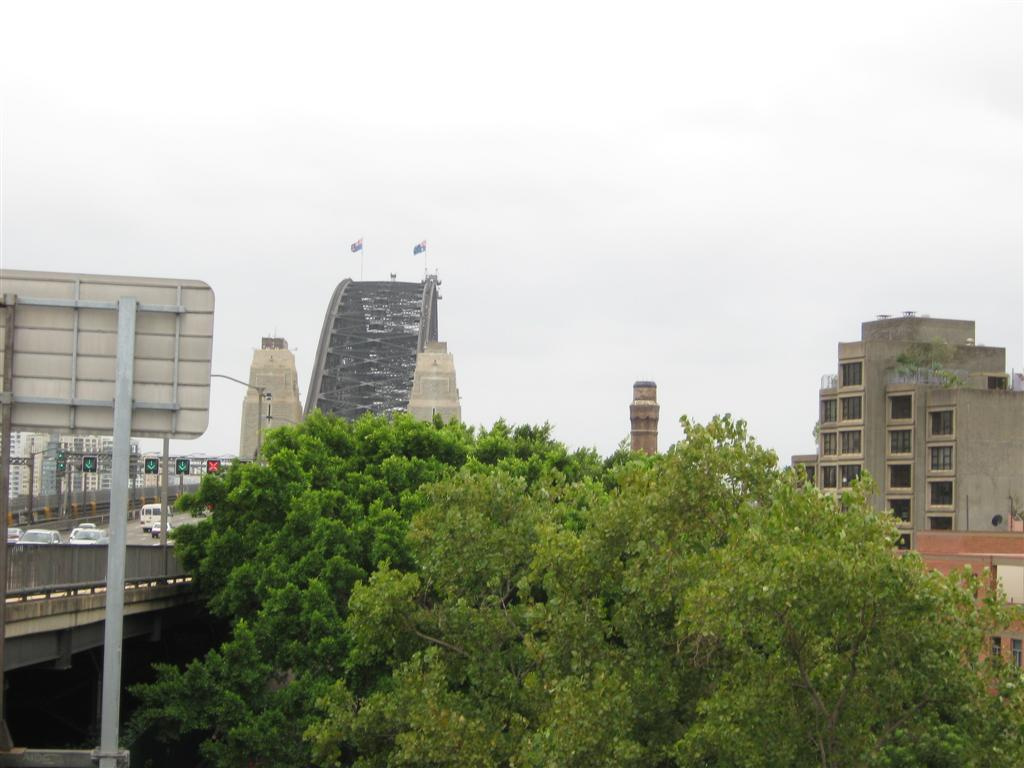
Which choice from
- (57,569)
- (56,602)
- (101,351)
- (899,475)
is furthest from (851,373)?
(101,351)

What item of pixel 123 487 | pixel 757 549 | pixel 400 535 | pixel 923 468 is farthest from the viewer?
pixel 923 468

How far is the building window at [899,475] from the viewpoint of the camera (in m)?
123

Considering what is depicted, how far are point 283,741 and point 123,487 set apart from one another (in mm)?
27751

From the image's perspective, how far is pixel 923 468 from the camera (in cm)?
12238

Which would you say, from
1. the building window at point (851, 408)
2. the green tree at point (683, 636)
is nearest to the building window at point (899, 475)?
the building window at point (851, 408)

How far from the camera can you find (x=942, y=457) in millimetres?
121750

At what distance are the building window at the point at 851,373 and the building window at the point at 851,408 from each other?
119cm

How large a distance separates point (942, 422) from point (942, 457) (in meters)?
2.67

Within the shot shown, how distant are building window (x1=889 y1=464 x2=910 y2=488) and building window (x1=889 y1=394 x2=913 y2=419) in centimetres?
383

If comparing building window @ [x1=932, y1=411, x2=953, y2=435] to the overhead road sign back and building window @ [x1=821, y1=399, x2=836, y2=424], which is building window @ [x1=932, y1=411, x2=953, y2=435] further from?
the overhead road sign back

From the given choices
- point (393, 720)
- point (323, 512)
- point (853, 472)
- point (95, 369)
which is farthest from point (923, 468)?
point (95, 369)

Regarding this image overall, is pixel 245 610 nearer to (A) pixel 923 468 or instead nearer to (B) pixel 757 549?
(B) pixel 757 549

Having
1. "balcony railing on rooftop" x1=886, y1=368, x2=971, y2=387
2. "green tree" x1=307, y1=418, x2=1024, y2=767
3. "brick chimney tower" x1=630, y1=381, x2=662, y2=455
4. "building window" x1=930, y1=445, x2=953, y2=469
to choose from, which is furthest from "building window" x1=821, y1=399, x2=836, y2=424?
"green tree" x1=307, y1=418, x2=1024, y2=767

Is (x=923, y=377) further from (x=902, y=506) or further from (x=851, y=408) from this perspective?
(x=902, y=506)
